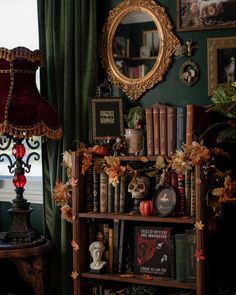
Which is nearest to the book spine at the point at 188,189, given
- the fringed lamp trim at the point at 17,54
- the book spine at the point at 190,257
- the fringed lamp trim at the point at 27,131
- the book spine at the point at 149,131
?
the book spine at the point at 190,257

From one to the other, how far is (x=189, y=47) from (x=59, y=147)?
37.1 inches

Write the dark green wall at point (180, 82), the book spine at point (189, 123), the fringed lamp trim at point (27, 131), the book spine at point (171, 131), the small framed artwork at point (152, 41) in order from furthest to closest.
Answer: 1. the small framed artwork at point (152, 41)
2. the dark green wall at point (180, 82)
3. the fringed lamp trim at point (27, 131)
4. the book spine at point (171, 131)
5. the book spine at point (189, 123)

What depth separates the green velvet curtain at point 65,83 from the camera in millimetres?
3432

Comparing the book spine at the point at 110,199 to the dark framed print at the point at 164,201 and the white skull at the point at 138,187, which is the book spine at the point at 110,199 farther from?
the dark framed print at the point at 164,201

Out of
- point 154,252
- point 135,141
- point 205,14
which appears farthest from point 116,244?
point 205,14

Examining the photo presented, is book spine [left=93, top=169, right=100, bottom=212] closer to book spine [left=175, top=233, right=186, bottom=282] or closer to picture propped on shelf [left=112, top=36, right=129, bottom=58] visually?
book spine [left=175, top=233, right=186, bottom=282]

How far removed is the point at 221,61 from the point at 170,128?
49 cm

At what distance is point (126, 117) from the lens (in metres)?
3.31

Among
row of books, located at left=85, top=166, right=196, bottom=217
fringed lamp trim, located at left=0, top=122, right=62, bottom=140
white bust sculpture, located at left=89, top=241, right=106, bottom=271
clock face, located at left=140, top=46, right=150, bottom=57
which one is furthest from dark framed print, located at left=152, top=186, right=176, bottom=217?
clock face, located at left=140, top=46, right=150, bottom=57

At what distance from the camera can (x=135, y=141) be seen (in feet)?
10.3

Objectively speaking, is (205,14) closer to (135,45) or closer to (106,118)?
(135,45)

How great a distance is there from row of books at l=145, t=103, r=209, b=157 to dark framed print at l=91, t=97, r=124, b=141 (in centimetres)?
26

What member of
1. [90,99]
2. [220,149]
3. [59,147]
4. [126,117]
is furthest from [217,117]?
[59,147]

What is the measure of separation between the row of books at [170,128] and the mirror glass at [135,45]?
389 millimetres
